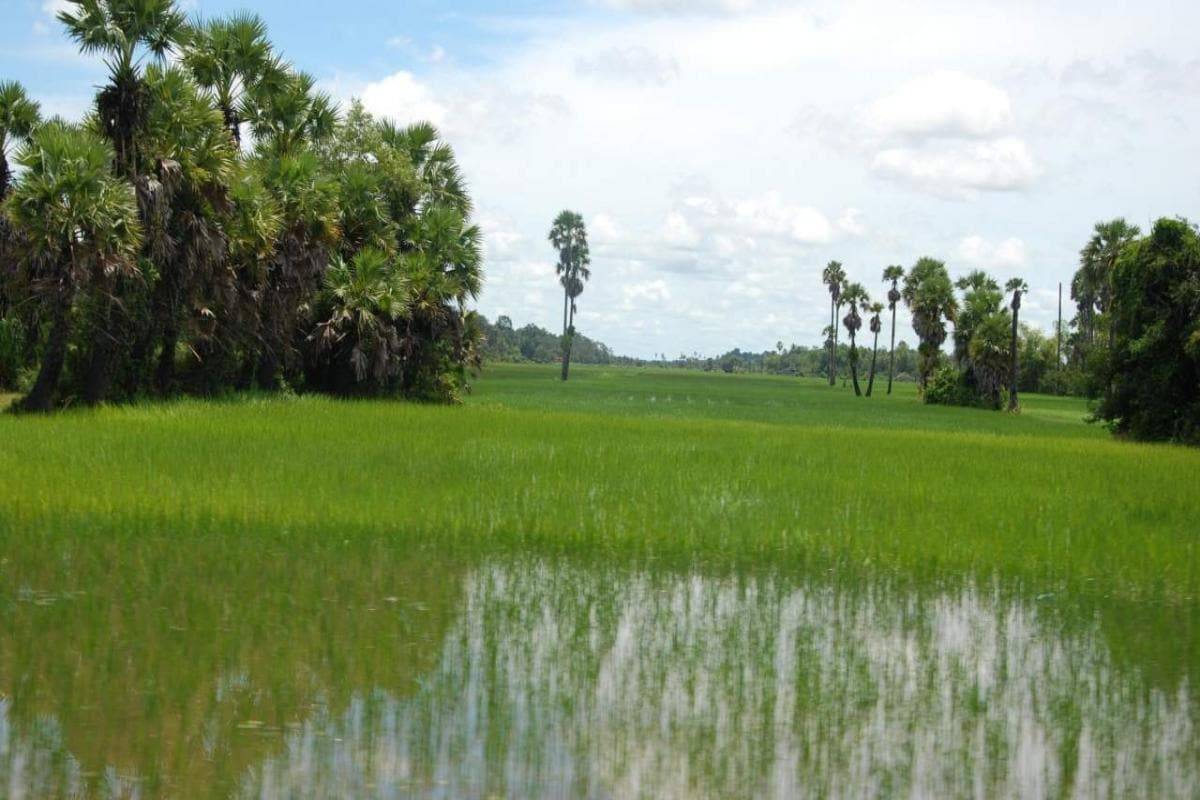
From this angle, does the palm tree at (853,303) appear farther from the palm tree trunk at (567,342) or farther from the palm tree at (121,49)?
the palm tree at (121,49)

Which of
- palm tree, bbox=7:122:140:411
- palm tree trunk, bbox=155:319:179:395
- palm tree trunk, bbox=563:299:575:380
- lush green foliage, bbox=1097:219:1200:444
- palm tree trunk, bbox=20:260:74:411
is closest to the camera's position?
palm tree, bbox=7:122:140:411

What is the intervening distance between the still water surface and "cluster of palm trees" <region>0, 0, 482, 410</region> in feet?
53.8

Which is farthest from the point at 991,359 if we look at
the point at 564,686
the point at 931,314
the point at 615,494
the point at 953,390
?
the point at 564,686

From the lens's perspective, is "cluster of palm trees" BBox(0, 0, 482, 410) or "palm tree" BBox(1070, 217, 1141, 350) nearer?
"cluster of palm trees" BBox(0, 0, 482, 410)

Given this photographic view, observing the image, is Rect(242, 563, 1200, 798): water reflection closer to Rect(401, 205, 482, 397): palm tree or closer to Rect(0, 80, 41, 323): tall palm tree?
Rect(0, 80, 41, 323): tall palm tree

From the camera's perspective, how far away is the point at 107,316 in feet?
87.8

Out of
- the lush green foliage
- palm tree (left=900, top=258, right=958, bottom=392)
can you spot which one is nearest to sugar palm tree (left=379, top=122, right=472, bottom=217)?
the lush green foliage

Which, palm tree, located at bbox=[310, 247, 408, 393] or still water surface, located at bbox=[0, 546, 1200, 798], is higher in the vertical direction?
palm tree, located at bbox=[310, 247, 408, 393]

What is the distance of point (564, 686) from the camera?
7805mm

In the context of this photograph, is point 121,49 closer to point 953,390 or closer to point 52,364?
point 52,364

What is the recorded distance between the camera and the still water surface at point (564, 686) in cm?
635

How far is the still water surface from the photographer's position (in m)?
6.35

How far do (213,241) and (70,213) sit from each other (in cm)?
461

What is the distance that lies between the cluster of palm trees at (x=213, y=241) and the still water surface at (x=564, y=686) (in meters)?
16.4
